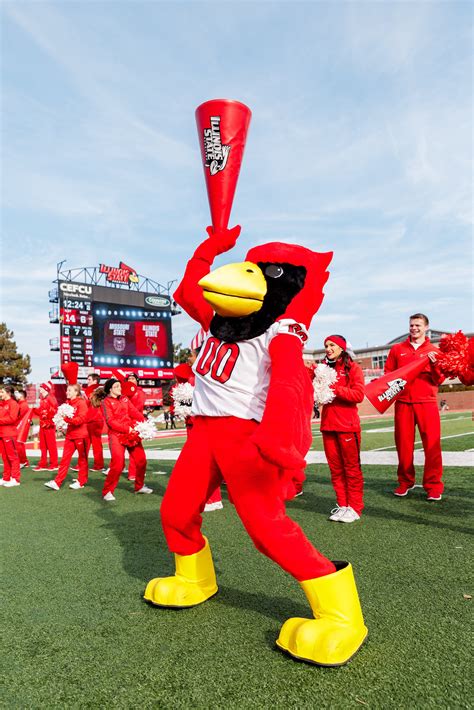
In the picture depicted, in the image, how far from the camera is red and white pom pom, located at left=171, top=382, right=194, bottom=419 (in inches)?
212

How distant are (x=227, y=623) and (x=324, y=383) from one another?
2.53 meters

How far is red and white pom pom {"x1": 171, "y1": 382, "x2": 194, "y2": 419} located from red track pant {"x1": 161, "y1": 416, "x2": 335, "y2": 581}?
2473 mm

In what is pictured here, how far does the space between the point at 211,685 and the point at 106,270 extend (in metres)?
35.8

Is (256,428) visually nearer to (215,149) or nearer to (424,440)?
(215,149)

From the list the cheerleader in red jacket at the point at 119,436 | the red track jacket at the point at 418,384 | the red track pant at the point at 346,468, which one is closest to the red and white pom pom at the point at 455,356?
the red track pant at the point at 346,468

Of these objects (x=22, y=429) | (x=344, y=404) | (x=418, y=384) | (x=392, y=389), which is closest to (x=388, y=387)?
(x=392, y=389)

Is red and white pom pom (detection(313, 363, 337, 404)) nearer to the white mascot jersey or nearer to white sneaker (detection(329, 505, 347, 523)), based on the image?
white sneaker (detection(329, 505, 347, 523))

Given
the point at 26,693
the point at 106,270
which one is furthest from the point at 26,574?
the point at 106,270

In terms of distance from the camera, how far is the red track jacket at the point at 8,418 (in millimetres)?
8500

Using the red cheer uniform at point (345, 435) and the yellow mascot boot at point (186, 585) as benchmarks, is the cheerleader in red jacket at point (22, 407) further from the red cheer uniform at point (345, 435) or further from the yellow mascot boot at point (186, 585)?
the yellow mascot boot at point (186, 585)

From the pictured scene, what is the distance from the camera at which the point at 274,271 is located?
2.62 meters

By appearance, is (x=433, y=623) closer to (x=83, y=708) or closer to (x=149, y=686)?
(x=149, y=686)

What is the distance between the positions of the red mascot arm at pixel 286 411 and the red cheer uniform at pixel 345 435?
2.54 meters

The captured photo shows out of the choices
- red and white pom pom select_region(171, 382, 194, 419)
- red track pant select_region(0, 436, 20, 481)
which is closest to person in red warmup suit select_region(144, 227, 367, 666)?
red and white pom pom select_region(171, 382, 194, 419)
